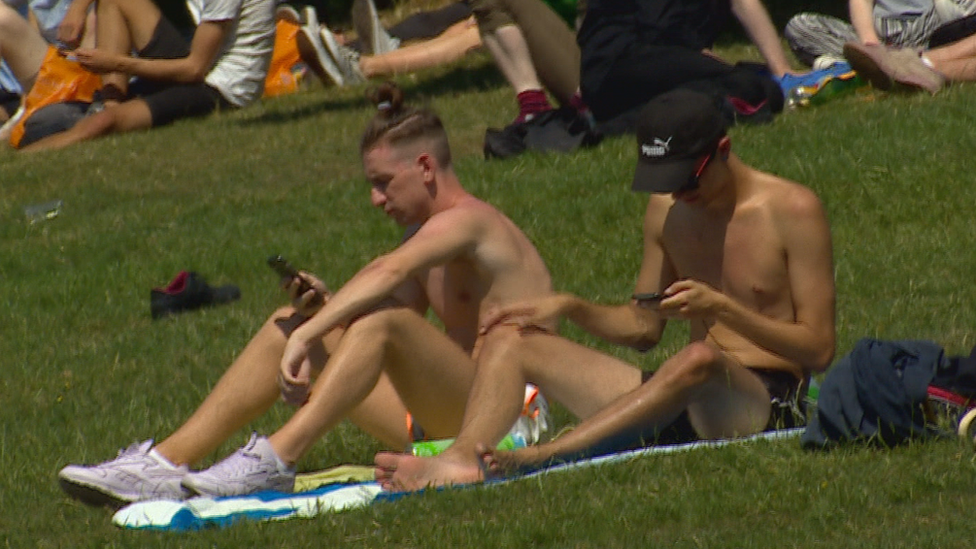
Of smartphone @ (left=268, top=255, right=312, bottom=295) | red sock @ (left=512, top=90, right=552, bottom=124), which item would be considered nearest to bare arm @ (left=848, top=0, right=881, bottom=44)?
red sock @ (left=512, top=90, right=552, bottom=124)

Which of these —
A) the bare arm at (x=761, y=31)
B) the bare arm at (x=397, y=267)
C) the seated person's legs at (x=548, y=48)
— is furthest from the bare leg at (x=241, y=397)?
the bare arm at (x=761, y=31)

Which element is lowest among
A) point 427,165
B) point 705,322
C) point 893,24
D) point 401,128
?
point 893,24

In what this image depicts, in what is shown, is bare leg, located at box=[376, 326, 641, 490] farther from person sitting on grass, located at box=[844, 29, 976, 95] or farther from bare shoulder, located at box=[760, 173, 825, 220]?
person sitting on grass, located at box=[844, 29, 976, 95]

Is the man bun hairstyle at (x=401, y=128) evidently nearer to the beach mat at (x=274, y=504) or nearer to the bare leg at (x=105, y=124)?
the beach mat at (x=274, y=504)

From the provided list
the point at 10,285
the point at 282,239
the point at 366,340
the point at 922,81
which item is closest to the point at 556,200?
the point at 282,239

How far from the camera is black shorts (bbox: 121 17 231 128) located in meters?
12.9

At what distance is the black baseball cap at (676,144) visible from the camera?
16.9 feet

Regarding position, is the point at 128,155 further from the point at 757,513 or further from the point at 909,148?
the point at 757,513

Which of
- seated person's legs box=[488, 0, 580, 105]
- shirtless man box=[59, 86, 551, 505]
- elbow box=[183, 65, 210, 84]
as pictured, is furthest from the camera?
elbow box=[183, 65, 210, 84]

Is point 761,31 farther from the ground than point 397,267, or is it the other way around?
point 397,267

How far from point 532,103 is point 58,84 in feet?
16.0

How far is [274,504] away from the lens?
16.7 ft

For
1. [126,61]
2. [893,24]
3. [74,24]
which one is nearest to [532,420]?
[893,24]

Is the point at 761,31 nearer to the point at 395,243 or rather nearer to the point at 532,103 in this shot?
the point at 532,103
